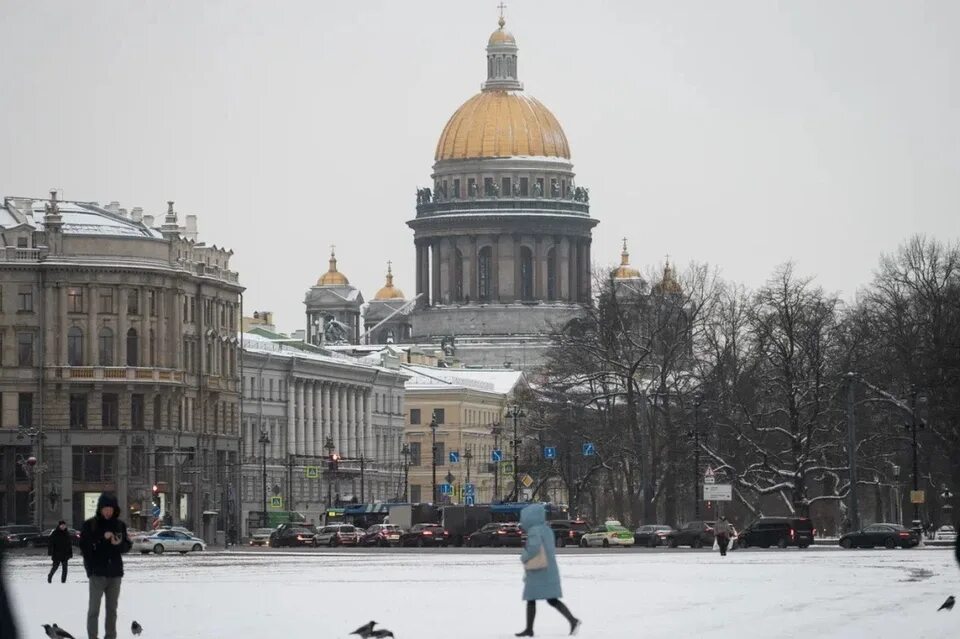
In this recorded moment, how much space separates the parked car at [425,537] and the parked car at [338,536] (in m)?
1.76

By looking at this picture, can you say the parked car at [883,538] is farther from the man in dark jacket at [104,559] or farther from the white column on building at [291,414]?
the white column on building at [291,414]

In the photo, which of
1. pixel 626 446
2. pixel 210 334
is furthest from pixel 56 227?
pixel 626 446

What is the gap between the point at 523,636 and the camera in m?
27.8

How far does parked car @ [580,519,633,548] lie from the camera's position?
91.3m

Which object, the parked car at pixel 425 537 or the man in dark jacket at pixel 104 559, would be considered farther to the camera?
the parked car at pixel 425 537

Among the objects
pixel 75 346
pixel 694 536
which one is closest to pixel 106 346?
pixel 75 346

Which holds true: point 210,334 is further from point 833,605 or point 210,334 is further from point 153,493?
point 833,605

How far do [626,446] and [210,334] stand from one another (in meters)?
23.8

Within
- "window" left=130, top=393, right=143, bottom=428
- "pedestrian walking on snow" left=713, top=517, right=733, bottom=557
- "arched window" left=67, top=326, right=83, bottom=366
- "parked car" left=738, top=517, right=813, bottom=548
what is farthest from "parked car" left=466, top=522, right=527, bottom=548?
"pedestrian walking on snow" left=713, top=517, right=733, bottom=557

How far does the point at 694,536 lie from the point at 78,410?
34.9 meters

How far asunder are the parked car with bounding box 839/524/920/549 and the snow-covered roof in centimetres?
10247

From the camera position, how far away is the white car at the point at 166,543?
79750 millimetres

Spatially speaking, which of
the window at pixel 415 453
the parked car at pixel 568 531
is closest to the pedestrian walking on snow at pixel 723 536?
the parked car at pixel 568 531

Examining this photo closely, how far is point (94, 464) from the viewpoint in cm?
11069
